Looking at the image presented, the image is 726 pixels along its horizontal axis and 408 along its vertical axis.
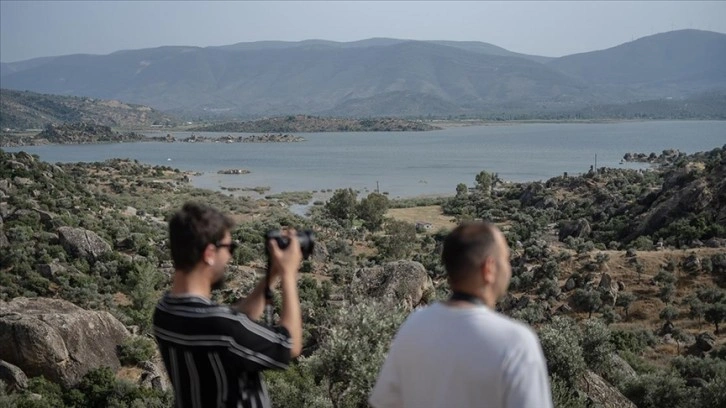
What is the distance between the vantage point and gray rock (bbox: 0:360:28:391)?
37.7 ft

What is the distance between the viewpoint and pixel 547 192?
54188 millimetres

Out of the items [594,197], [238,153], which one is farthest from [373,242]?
[238,153]

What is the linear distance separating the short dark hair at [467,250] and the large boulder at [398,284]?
11.5 meters

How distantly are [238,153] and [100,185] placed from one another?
Answer: 69.5m

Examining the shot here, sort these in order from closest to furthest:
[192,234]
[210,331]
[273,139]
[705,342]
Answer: [210,331] → [192,234] → [705,342] → [273,139]

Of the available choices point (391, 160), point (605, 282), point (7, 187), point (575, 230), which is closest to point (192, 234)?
point (605, 282)

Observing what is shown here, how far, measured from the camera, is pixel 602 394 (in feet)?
34.6

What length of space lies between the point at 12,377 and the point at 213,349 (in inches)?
429

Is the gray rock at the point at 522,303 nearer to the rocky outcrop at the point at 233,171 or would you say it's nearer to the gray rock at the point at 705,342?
the gray rock at the point at 705,342

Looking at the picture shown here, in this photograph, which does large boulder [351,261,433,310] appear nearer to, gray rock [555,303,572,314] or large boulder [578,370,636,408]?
large boulder [578,370,636,408]

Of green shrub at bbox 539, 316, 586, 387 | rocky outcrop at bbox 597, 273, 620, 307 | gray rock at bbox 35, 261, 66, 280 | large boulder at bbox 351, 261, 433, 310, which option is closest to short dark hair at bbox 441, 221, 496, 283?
green shrub at bbox 539, 316, 586, 387

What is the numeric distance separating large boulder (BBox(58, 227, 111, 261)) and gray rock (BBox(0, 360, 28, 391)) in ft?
39.8

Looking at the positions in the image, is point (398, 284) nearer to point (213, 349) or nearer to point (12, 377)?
point (12, 377)

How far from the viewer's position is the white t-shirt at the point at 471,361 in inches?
85.2
